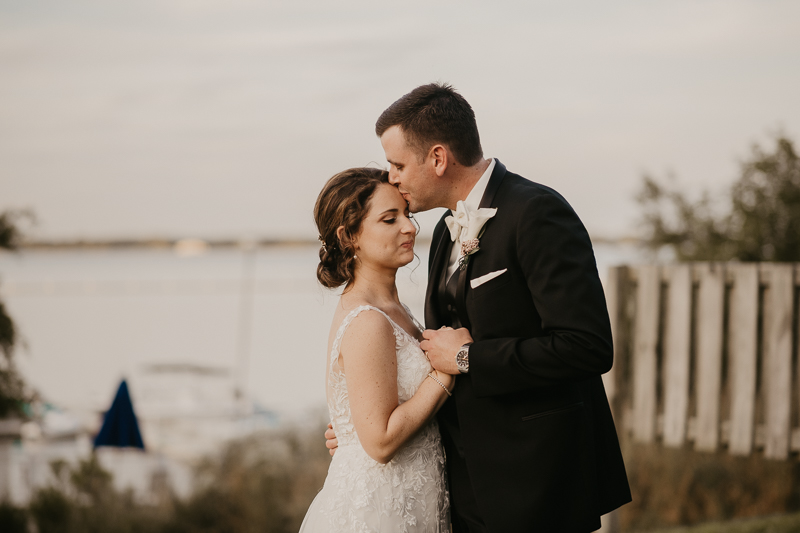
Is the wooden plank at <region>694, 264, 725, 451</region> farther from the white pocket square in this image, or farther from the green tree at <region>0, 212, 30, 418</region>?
the green tree at <region>0, 212, 30, 418</region>

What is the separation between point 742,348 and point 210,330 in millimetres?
6333

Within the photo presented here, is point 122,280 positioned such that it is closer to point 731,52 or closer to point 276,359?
point 276,359

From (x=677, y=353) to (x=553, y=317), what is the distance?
3.26 metres

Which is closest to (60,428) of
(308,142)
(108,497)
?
(108,497)

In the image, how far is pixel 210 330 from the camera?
8852mm

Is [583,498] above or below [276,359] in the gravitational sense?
above

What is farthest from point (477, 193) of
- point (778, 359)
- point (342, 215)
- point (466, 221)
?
point (778, 359)

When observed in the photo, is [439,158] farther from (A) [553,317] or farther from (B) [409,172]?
(A) [553,317]

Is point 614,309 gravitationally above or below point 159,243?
below

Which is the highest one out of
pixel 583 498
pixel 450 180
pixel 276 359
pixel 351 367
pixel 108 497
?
pixel 450 180

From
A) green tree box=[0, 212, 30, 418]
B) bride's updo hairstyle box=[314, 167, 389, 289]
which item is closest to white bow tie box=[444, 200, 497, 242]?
bride's updo hairstyle box=[314, 167, 389, 289]

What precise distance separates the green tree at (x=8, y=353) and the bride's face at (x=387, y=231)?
476cm

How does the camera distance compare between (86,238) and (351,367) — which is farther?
(86,238)

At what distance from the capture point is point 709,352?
4977 millimetres
